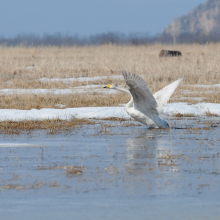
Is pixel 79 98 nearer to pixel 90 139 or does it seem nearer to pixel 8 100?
pixel 8 100

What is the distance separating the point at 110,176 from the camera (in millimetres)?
4941

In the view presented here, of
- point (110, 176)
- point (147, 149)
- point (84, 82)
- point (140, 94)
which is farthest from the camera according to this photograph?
point (84, 82)

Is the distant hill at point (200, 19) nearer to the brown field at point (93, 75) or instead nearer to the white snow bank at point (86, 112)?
the brown field at point (93, 75)

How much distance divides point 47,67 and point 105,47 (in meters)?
11.0

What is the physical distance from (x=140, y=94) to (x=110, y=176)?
3617mm

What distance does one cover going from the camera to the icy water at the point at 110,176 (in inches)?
152

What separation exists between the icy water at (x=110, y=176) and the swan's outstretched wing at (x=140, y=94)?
0.78 meters

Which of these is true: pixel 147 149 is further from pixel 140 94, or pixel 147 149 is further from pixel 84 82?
pixel 84 82

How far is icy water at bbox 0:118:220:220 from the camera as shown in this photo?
3857 millimetres

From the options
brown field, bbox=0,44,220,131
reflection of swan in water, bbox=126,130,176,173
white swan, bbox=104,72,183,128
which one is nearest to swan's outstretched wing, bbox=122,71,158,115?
white swan, bbox=104,72,183,128

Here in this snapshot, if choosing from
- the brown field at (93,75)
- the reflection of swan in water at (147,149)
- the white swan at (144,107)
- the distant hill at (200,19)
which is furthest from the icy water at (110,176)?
the distant hill at (200,19)

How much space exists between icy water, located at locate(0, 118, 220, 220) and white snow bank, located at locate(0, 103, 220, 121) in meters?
1.55

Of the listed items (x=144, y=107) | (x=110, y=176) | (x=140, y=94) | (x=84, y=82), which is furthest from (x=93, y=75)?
(x=110, y=176)

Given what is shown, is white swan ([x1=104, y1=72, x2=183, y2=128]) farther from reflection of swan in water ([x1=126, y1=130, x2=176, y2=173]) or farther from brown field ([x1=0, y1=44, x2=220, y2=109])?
brown field ([x1=0, y1=44, x2=220, y2=109])
